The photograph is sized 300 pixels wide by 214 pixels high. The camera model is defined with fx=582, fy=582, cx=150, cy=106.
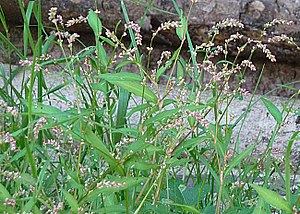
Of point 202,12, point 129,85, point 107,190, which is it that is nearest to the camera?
point 107,190

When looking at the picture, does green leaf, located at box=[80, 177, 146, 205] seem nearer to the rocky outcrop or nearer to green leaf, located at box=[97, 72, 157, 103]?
green leaf, located at box=[97, 72, 157, 103]

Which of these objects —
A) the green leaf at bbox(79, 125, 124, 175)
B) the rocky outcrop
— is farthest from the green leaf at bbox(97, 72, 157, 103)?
the rocky outcrop

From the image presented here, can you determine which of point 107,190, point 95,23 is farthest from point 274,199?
point 95,23

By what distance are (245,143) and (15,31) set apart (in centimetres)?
108

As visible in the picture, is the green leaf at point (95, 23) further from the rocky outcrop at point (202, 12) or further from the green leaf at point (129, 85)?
the rocky outcrop at point (202, 12)

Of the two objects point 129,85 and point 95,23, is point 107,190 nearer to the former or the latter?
point 129,85

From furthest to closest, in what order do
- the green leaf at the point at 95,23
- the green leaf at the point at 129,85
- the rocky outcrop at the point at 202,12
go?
the rocky outcrop at the point at 202,12, the green leaf at the point at 95,23, the green leaf at the point at 129,85

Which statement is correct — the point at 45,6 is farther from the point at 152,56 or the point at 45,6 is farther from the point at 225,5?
the point at 225,5

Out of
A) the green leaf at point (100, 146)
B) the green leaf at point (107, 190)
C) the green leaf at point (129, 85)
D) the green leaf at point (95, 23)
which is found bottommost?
the green leaf at point (107, 190)

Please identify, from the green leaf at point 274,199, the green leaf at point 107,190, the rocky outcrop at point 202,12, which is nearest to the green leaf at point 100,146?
the green leaf at point 107,190

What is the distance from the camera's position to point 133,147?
92cm

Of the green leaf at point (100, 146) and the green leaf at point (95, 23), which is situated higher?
the green leaf at point (95, 23)

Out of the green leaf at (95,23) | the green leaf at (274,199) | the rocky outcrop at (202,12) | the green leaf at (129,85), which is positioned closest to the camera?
the green leaf at (274,199)

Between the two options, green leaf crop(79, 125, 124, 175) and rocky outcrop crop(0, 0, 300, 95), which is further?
rocky outcrop crop(0, 0, 300, 95)
